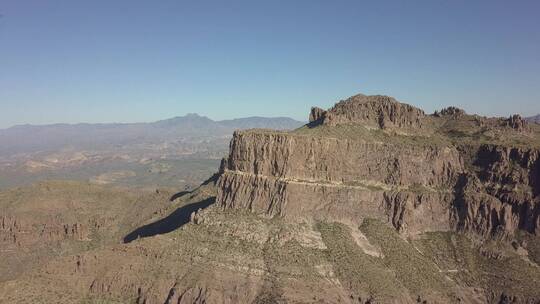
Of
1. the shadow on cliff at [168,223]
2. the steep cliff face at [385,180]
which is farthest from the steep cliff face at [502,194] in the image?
the shadow on cliff at [168,223]

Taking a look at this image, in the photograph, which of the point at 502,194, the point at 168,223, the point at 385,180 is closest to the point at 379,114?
the point at 385,180

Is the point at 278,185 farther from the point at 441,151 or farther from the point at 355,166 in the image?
the point at 441,151

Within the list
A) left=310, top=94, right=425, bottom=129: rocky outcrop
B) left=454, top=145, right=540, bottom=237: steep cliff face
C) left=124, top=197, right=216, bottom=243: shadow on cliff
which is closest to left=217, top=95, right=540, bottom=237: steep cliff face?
left=454, top=145, right=540, bottom=237: steep cliff face

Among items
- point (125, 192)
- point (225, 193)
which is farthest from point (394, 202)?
point (125, 192)

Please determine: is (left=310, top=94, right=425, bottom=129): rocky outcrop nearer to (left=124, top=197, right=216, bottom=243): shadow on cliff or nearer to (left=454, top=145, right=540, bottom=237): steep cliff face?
(left=454, top=145, right=540, bottom=237): steep cliff face

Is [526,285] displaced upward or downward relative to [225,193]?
downward

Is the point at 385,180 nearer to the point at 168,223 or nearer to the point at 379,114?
the point at 379,114

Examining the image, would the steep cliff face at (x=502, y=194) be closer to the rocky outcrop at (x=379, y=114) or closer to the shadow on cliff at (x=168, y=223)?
the rocky outcrop at (x=379, y=114)
